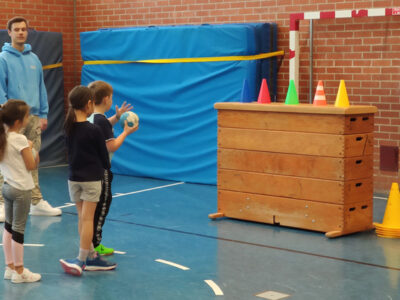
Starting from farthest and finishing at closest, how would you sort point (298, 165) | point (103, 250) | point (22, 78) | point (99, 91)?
point (22, 78), point (298, 165), point (103, 250), point (99, 91)

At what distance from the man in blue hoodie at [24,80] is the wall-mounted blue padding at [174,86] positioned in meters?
2.65

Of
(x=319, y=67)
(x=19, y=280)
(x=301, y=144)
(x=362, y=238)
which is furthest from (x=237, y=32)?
(x=19, y=280)

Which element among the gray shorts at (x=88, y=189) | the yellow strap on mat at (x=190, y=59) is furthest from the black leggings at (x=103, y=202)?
the yellow strap on mat at (x=190, y=59)

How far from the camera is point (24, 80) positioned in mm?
7062

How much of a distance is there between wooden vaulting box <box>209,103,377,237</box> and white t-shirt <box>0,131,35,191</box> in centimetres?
268

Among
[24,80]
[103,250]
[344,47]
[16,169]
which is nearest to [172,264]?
[103,250]

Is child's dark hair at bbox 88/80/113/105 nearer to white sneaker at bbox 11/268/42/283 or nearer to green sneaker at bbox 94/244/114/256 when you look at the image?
green sneaker at bbox 94/244/114/256

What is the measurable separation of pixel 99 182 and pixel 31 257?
1.05 metres

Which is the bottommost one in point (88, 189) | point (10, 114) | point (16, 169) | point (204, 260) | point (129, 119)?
point (204, 260)

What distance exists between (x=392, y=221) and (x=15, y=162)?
11.6ft

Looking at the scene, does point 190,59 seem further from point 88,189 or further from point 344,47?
point 88,189

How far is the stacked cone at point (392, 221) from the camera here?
638cm

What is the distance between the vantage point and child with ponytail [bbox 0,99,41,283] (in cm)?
480

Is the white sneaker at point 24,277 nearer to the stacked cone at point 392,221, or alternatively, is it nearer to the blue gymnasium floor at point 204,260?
the blue gymnasium floor at point 204,260
